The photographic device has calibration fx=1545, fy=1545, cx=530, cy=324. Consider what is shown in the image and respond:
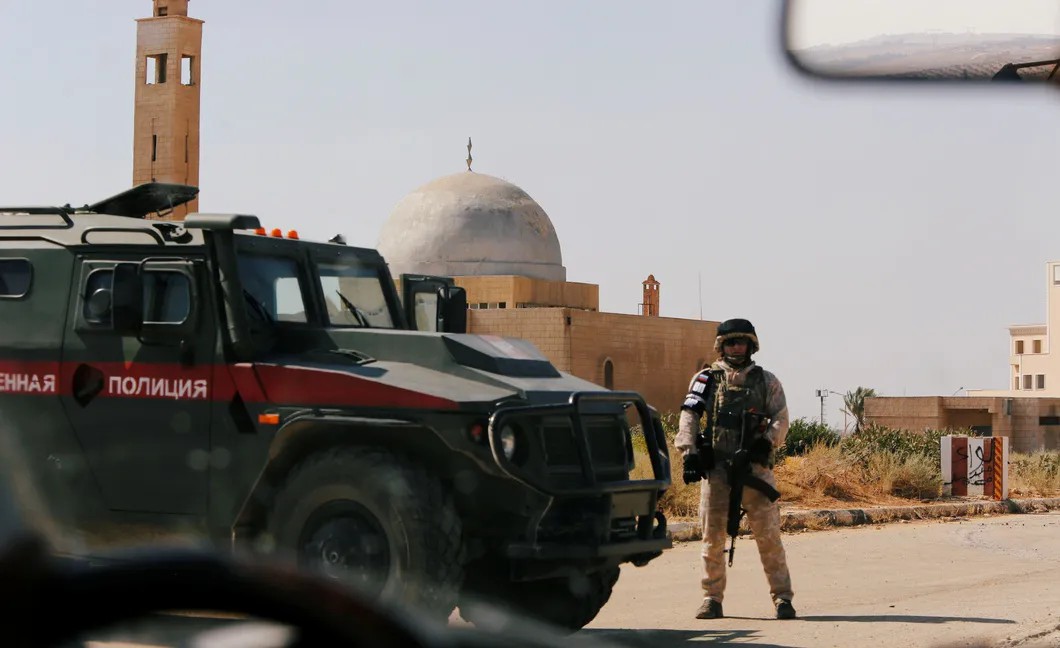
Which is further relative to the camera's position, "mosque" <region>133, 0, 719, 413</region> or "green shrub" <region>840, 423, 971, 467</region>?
"mosque" <region>133, 0, 719, 413</region>

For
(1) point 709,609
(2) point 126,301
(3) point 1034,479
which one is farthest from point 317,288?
(3) point 1034,479

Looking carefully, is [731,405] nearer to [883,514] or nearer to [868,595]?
[868,595]

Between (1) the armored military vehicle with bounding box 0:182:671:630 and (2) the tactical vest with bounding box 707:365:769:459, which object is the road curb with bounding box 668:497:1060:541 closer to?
(2) the tactical vest with bounding box 707:365:769:459

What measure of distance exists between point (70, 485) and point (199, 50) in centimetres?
4255

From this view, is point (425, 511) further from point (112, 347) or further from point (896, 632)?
point (896, 632)

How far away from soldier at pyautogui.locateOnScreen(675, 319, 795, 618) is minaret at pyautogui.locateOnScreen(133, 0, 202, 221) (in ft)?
131

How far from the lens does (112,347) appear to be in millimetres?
7320

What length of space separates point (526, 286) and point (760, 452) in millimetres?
40856

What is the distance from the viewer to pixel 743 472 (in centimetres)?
845

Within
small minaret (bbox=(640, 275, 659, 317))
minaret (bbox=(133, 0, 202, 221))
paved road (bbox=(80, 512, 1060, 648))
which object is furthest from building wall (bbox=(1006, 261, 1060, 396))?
paved road (bbox=(80, 512, 1060, 648))

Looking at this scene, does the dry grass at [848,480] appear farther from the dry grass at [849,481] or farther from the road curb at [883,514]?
the road curb at [883,514]

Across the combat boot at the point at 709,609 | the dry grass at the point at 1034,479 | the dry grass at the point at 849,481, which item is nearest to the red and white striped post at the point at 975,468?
the dry grass at the point at 849,481

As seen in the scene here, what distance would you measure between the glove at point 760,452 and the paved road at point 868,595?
2.78 ft

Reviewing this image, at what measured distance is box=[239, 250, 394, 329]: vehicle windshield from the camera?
7609mm
